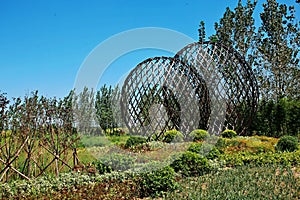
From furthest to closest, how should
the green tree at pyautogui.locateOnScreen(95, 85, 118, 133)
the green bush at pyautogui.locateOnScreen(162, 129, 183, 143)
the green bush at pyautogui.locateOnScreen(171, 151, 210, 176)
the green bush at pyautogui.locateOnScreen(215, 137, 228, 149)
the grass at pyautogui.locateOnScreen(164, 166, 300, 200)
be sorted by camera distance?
the green tree at pyautogui.locateOnScreen(95, 85, 118, 133) → the green bush at pyautogui.locateOnScreen(162, 129, 183, 143) → the green bush at pyautogui.locateOnScreen(215, 137, 228, 149) → the green bush at pyautogui.locateOnScreen(171, 151, 210, 176) → the grass at pyautogui.locateOnScreen(164, 166, 300, 200)

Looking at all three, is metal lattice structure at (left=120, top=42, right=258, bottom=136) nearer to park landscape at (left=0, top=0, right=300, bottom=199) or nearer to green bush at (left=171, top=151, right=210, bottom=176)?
park landscape at (left=0, top=0, right=300, bottom=199)

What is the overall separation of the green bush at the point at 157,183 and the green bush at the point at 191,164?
99cm

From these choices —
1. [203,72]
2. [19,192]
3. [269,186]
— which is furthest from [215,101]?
[19,192]

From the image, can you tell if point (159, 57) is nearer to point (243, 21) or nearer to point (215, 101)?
point (215, 101)

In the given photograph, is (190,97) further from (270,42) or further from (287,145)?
(270,42)

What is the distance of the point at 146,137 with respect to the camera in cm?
1213

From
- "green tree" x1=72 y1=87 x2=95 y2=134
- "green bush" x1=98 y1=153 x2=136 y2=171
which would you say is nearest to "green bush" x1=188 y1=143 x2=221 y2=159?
"green bush" x1=98 y1=153 x2=136 y2=171

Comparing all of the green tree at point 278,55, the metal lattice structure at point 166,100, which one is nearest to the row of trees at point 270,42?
the green tree at point 278,55

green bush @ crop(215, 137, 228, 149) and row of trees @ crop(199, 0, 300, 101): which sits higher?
row of trees @ crop(199, 0, 300, 101)

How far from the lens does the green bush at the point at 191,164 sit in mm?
7051

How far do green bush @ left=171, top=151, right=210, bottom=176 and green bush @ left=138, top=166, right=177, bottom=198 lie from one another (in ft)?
3.26

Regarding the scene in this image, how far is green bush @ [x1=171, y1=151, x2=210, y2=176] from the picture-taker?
705cm

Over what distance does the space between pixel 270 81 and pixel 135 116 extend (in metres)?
12.0

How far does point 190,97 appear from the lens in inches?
482
